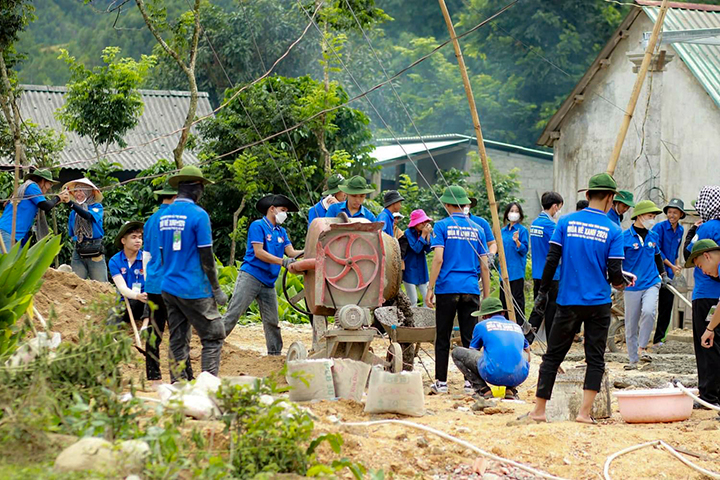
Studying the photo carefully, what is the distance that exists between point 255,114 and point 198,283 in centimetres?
1176

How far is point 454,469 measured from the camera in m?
6.60

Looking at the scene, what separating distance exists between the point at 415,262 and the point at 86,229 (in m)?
4.10

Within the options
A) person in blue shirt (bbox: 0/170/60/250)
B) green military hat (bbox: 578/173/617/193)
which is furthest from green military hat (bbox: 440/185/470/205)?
person in blue shirt (bbox: 0/170/60/250)

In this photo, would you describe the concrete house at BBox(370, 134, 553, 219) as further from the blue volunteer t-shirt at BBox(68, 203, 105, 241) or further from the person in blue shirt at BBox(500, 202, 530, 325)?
the blue volunteer t-shirt at BBox(68, 203, 105, 241)

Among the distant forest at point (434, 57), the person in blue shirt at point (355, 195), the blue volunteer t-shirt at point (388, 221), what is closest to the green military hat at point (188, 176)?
the person in blue shirt at point (355, 195)

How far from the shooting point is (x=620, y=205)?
461 inches

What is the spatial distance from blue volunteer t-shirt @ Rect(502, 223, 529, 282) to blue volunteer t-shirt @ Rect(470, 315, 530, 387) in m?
4.69

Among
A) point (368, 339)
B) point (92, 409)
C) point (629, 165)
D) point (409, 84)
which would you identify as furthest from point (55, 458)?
point (409, 84)

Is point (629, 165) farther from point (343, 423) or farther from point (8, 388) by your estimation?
point (8, 388)

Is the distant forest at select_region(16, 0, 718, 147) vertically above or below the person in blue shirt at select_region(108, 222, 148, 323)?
above

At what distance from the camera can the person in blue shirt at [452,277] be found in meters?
9.93

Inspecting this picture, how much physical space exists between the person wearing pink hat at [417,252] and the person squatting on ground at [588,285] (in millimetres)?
4279

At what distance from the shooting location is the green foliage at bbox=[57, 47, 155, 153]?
743 inches

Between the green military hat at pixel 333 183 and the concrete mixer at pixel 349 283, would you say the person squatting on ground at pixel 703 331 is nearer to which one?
the concrete mixer at pixel 349 283
